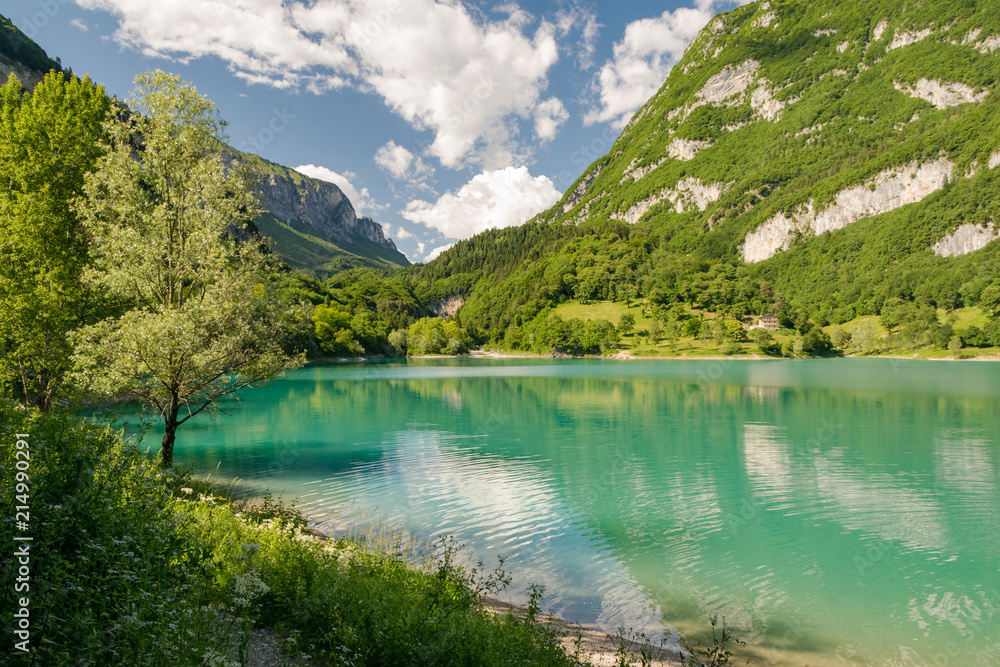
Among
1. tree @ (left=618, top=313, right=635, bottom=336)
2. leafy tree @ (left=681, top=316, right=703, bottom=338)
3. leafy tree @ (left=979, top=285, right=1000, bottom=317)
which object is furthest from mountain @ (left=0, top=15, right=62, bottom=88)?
leafy tree @ (left=979, top=285, right=1000, bottom=317)

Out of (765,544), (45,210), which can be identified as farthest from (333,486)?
(765,544)

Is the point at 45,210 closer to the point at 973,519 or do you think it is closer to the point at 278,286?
the point at 278,286

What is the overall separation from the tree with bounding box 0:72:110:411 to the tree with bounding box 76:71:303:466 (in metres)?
1.31

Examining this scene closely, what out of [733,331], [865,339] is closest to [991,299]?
[865,339]

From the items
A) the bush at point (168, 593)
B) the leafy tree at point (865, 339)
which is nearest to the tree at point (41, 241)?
the bush at point (168, 593)

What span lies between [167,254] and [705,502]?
2440 centimetres

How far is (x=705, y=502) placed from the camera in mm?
21516

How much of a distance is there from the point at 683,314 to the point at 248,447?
188 meters

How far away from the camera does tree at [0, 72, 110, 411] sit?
1788cm

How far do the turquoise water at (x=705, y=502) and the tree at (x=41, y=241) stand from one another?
10027 millimetres

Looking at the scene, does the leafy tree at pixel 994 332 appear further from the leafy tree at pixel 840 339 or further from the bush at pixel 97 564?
the bush at pixel 97 564

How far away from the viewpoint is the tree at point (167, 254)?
56.5 ft

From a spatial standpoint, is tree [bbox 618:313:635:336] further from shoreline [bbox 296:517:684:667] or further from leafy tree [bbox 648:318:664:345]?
shoreline [bbox 296:517:684:667]

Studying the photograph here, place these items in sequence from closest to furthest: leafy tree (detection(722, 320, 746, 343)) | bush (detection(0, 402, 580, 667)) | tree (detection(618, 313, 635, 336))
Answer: bush (detection(0, 402, 580, 667)) < leafy tree (detection(722, 320, 746, 343)) < tree (detection(618, 313, 635, 336))
